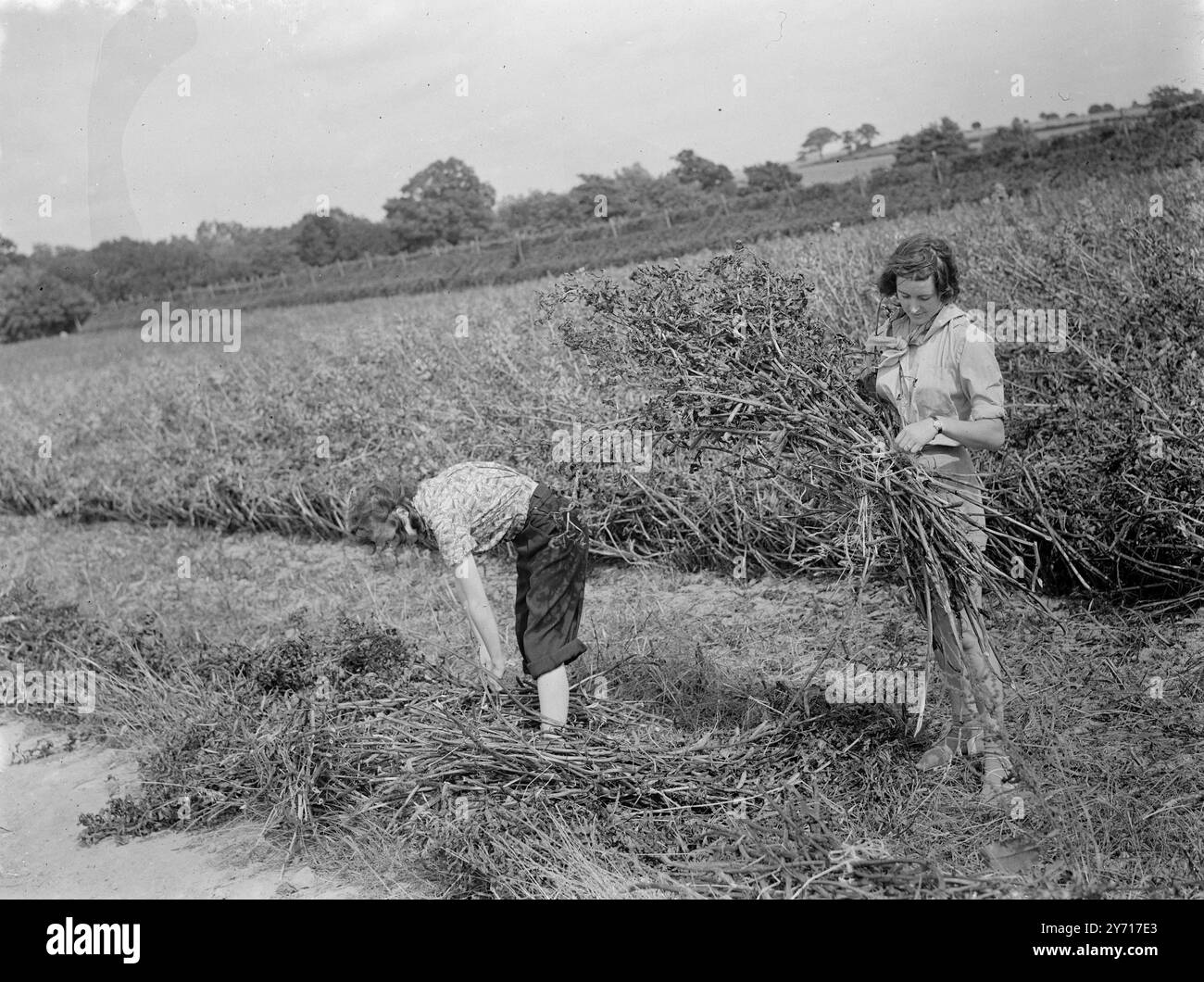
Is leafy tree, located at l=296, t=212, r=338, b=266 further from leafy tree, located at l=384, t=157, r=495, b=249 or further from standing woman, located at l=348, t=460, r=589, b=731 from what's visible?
standing woman, located at l=348, t=460, r=589, b=731

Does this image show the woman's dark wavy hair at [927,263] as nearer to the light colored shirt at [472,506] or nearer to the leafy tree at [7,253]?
the light colored shirt at [472,506]

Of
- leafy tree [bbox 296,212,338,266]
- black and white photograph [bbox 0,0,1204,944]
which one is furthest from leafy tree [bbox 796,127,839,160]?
leafy tree [bbox 296,212,338,266]

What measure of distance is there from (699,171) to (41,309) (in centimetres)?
2739

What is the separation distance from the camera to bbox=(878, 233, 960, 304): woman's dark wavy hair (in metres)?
3.55

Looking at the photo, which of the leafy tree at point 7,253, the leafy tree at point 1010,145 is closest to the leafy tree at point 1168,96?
the leafy tree at point 1010,145

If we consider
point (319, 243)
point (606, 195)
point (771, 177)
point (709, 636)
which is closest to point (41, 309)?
point (319, 243)

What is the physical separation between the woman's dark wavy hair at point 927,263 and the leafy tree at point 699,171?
25.2 meters

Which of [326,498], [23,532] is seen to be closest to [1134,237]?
[326,498]

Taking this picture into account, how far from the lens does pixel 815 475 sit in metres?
3.90

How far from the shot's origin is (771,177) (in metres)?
25.9

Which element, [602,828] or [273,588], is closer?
[602,828]

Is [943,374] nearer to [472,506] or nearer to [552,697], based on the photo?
[472,506]
